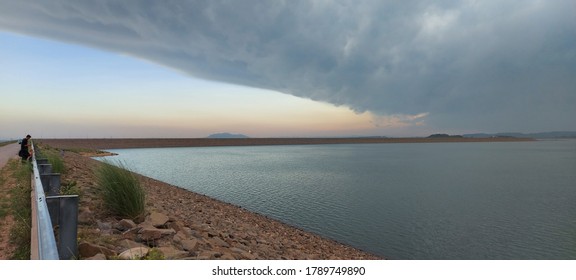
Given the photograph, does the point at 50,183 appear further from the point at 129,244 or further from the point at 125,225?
the point at 129,244

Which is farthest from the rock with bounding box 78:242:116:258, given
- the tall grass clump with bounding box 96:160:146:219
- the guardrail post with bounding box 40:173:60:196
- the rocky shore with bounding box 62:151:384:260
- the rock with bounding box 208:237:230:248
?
the guardrail post with bounding box 40:173:60:196

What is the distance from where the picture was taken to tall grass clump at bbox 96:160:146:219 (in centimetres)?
725

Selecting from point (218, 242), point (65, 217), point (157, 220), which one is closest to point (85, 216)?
point (157, 220)

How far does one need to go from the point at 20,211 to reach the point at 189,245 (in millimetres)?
4170

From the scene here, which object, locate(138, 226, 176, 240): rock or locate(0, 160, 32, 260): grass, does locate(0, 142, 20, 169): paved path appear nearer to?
locate(0, 160, 32, 260): grass

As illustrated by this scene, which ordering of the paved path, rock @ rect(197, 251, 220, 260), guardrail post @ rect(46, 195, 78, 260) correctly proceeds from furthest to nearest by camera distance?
the paved path < rock @ rect(197, 251, 220, 260) < guardrail post @ rect(46, 195, 78, 260)

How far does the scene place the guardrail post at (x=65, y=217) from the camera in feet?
13.2

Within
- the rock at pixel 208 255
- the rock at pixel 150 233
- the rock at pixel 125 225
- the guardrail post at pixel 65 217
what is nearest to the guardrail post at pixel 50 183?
the rock at pixel 125 225

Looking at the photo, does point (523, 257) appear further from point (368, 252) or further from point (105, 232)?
point (105, 232)

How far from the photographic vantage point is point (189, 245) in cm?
620

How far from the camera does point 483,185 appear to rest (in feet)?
85.1

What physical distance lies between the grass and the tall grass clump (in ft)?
4.67

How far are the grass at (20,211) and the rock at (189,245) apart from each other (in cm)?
230
